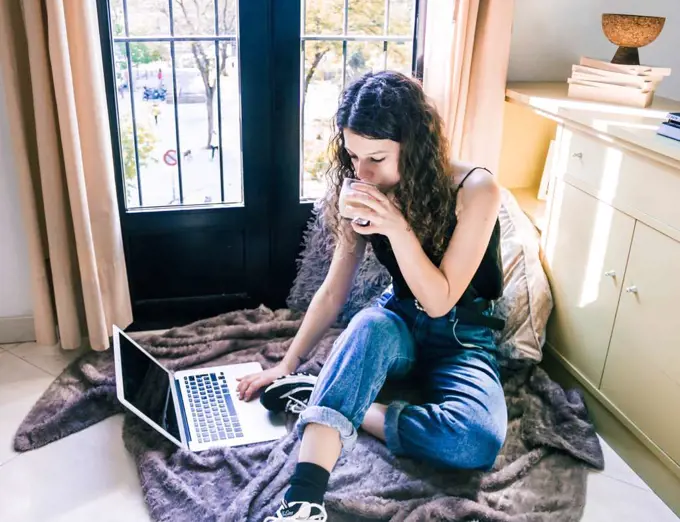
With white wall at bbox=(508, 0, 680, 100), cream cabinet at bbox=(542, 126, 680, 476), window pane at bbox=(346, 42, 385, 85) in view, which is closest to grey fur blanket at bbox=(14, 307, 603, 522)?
cream cabinet at bbox=(542, 126, 680, 476)

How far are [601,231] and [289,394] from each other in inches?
35.3

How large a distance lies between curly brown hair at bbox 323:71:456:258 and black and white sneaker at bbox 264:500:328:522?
62cm

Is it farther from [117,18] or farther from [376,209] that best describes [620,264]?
[117,18]

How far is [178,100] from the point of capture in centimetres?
215

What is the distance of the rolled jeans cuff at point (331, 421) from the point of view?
4.71 ft

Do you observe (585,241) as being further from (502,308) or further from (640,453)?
(640,453)

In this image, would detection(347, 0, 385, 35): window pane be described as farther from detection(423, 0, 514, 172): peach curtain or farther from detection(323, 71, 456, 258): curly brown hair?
detection(323, 71, 456, 258): curly brown hair

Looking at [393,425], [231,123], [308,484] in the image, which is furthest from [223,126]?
[308,484]

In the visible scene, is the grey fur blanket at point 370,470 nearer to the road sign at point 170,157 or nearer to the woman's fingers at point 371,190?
the woman's fingers at point 371,190

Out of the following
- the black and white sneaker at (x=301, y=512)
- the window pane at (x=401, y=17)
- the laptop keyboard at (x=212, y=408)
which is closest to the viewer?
the black and white sneaker at (x=301, y=512)

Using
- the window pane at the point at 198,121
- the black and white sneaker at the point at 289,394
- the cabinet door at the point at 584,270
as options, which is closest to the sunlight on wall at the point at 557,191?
the cabinet door at the point at 584,270

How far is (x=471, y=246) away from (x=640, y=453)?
0.69m

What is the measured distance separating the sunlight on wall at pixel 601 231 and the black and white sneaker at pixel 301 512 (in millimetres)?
932

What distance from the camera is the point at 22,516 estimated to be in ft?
4.95
